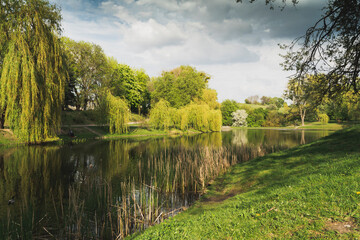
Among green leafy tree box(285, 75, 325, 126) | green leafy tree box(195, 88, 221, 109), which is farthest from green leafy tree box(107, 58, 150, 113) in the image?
green leafy tree box(285, 75, 325, 126)

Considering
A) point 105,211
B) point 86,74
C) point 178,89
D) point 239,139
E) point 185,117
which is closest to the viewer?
point 105,211

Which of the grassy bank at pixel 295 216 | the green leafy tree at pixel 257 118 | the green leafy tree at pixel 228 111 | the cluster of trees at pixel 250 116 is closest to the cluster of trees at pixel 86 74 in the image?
the grassy bank at pixel 295 216

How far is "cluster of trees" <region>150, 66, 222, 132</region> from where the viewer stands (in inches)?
1412

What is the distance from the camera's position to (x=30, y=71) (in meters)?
16.6

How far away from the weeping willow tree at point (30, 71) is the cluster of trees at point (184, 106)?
741 inches

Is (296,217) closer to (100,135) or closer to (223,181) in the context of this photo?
(223,181)

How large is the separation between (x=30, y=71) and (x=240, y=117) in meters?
60.1

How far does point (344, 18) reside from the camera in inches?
287

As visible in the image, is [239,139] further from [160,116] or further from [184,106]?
[184,106]

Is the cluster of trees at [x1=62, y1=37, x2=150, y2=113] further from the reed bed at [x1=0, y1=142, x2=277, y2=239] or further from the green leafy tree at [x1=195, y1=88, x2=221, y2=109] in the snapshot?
the reed bed at [x1=0, y1=142, x2=277, y2=239]

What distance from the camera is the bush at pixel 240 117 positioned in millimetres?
65750

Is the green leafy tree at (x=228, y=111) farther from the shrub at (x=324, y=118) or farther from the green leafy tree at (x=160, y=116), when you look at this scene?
the green leafy tree at (x=160, y=116)

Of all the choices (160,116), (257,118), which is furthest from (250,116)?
(160,116)

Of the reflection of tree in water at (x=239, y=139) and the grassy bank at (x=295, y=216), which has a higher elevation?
the grassy bank at (x=295, y=216)
